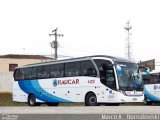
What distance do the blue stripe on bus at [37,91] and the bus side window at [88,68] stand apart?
3.03 metres

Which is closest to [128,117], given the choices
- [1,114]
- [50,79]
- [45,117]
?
[45,117]

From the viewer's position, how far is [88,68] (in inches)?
948

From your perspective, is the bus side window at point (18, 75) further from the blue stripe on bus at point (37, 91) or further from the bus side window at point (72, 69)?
the bus side window at point (72, 69)

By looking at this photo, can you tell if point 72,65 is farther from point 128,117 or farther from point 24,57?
point 24,57

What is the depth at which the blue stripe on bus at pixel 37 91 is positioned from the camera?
27547 mm

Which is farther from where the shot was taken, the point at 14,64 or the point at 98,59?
the point at 14,64

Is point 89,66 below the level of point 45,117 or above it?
above

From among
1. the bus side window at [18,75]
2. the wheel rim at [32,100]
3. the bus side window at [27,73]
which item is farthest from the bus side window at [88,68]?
the bus side window at [18,75]

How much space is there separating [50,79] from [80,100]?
346cm

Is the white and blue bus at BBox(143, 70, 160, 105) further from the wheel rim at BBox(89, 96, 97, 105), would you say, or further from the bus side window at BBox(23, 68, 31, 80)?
the wheel rim at BBox(89, 96, 97, 105)

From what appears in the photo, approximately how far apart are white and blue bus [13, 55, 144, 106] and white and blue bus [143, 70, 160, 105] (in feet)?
34.3

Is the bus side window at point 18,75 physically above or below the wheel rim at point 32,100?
above

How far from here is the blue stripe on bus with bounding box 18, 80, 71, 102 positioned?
2755 cm

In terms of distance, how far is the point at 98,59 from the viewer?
23.5 meters
